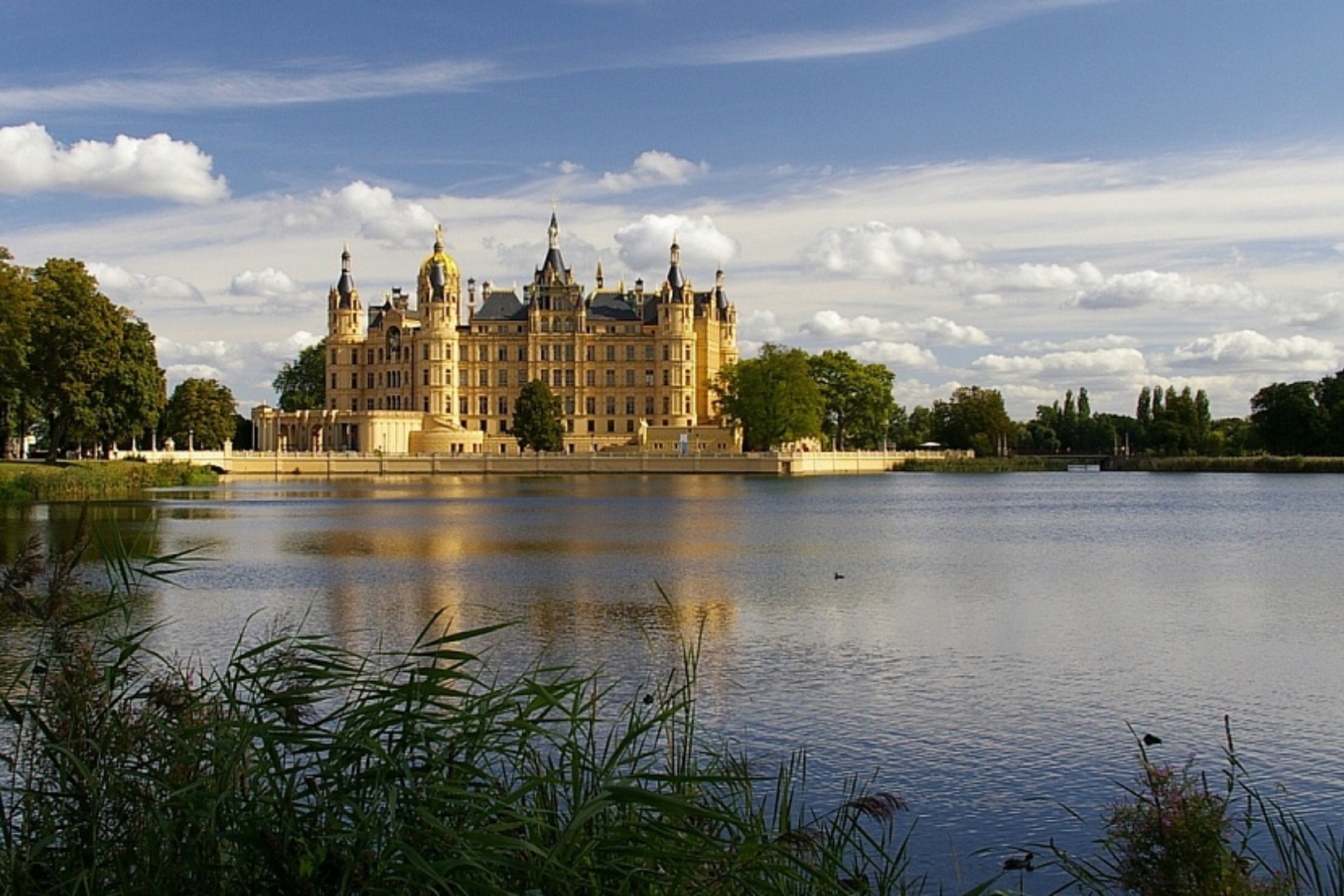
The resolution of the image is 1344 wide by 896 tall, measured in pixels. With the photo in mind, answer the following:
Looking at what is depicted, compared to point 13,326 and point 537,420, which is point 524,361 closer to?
point 537,420

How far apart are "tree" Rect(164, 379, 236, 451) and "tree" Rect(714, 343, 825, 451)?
32.9 m

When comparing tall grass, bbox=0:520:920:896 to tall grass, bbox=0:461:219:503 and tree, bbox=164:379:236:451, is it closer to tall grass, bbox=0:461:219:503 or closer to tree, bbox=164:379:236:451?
tall grass, bbox=0:461:219:503

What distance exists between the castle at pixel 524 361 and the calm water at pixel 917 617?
58395 mm

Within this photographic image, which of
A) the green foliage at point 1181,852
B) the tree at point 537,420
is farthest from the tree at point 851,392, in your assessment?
→ the green foliage at point 1181,852

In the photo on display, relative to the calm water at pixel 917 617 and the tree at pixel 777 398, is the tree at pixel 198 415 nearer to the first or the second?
the tree at pixel 777 398

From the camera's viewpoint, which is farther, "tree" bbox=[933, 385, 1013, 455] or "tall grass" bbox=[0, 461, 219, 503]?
"tree" bbox=[933, 385, 1013, 455]

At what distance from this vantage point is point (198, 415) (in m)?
87.0

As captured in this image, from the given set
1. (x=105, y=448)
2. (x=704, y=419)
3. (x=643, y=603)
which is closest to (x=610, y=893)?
(x=643, y=603)

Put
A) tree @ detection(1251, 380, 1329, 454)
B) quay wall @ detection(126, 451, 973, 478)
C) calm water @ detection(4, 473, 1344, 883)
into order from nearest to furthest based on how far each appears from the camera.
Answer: calm water @ detection(4, 473, 1344, 883), tree @ detection(1251, 380, 1329, 454), quay wall @ detection(126, 451, 973, 478)

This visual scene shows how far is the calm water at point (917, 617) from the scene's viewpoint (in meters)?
11.0

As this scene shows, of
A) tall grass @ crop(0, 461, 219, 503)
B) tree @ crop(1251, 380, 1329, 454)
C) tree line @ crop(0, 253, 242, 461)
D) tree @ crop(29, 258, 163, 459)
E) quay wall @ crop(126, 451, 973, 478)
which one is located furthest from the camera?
quay wall @ crop(126, 451, 973, 478)

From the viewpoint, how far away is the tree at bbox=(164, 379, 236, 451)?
8700 cm

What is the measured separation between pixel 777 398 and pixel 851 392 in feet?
52.1

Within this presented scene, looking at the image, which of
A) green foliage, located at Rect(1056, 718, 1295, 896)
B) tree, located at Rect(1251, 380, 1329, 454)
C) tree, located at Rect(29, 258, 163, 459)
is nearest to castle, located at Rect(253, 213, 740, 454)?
tree, located at Rect(1251, 380, 1329, 454)
